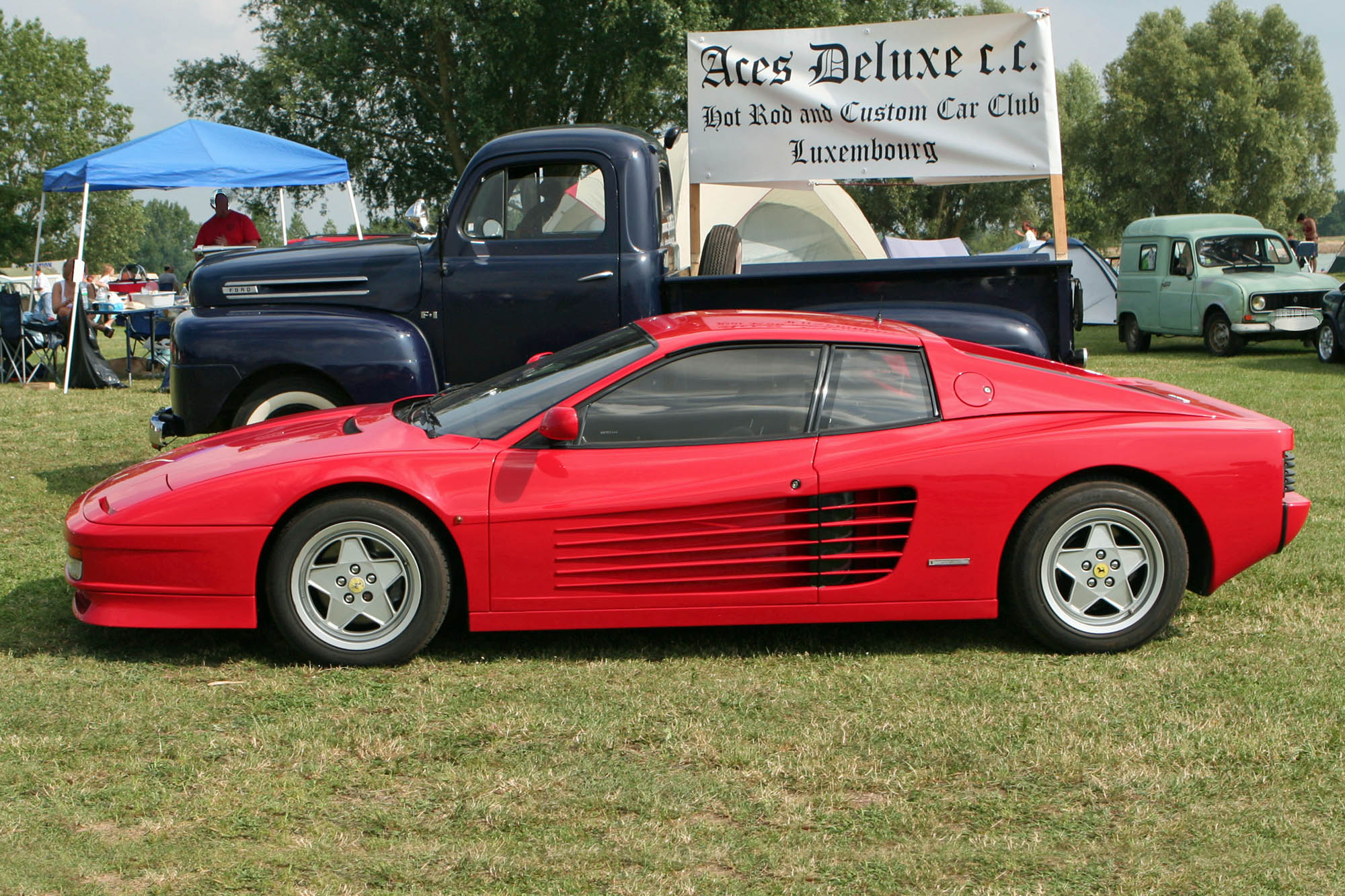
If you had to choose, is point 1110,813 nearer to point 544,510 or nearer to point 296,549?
point 544,510

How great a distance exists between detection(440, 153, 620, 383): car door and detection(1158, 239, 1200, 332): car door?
1238 centimetres

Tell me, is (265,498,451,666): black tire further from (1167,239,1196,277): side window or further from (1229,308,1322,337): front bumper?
(1167,239,1196,277): side window

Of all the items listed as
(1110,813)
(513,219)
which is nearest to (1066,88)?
(513,219)

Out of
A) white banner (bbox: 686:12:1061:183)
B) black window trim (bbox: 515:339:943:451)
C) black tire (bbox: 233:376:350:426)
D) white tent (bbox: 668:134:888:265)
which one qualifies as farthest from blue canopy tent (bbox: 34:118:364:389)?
black window trim (bbox: 515:339:943:451)

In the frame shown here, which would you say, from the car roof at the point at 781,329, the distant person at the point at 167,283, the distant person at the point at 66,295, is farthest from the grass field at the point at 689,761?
the distant person at the point at 167,283

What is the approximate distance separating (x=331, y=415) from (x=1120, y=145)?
40559 mm

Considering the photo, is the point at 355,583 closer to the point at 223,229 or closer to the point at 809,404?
the point at 809,404

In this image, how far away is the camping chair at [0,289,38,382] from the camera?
14312mm

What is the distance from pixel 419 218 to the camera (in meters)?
7.10

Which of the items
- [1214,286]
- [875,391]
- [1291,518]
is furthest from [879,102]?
[1214,286]

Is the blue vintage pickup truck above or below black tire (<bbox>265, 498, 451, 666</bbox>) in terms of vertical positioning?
above

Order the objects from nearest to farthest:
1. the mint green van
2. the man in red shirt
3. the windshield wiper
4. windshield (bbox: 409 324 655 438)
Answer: windshield (bbox: 409 324 655 438) < the windshield wiper < the man in red shirt < the mint green van

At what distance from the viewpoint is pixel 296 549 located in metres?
4.37

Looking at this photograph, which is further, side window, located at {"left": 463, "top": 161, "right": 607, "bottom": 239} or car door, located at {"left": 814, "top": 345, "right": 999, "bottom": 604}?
side window, located at {"left": 463, "top": 161, "right": 607, "bottom": 239}
